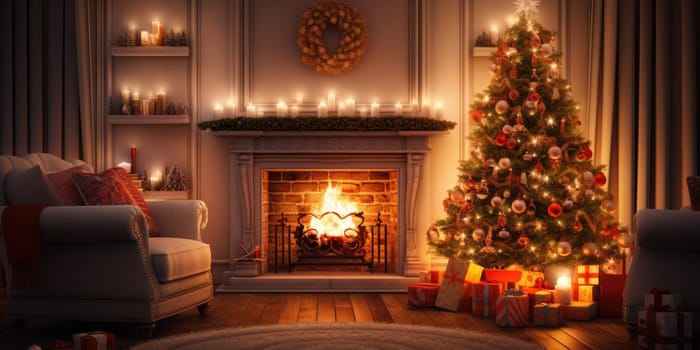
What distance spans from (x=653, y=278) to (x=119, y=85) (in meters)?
4.15

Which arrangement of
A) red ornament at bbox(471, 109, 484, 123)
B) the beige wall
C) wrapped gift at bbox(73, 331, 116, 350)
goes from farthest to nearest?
1. the beige wall
2. red ornament at bbox(471, 109, 484, 123)
3. wrapped gift at bbox(73, 331, 116, 350)

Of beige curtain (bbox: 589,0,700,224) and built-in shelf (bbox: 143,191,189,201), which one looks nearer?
beige curtain (bbox: 589,0,700,224)

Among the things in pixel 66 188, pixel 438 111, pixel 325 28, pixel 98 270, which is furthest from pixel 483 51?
pixel 98 270

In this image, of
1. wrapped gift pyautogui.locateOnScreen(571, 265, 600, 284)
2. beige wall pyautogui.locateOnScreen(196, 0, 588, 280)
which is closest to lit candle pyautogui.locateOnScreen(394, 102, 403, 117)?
beige wall pyautogui.locateOnScreen(196, 0, 588, 280)

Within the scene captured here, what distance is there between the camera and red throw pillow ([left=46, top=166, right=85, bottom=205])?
3.97 m

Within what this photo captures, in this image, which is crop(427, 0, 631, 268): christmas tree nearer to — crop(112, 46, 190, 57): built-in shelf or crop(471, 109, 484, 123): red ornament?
crop(471, 109, 484, 123): red ornament

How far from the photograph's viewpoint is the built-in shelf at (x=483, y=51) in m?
5.76

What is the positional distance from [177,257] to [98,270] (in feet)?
1.27

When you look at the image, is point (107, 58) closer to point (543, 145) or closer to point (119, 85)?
point (119, 85)

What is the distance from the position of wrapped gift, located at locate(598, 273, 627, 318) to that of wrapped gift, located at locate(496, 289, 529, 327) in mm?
600

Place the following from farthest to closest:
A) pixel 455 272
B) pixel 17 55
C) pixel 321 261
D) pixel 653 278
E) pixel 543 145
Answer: pixel 321 261 < pixel 17 55 < pixel 543 145 < pixel 455 272 < pixel 653 278

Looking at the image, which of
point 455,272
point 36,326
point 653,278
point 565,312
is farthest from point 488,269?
point 36,326

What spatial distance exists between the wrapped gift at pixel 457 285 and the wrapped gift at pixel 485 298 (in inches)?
5.5

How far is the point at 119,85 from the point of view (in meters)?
5.89
